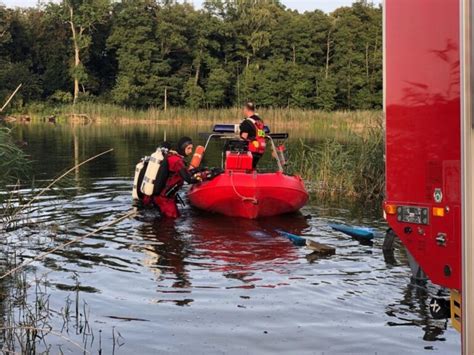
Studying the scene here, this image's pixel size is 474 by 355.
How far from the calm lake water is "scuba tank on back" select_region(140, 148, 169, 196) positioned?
1.86 ft

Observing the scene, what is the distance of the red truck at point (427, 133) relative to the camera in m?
3.93

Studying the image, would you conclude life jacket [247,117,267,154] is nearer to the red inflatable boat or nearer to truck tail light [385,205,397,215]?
the red inflatable boat

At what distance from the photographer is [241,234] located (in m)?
10.6

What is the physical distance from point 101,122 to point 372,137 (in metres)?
39.0

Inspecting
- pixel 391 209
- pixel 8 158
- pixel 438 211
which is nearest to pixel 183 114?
pixel 8 158

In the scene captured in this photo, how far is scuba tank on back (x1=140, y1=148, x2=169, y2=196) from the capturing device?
454 inches

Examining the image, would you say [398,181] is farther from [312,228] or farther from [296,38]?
[296,38]

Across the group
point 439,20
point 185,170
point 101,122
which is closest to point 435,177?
point 439,20

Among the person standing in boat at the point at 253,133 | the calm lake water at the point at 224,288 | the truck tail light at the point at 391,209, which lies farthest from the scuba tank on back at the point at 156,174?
the truck tail light at the point at 391,209

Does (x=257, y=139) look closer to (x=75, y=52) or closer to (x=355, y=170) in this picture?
(x=355, y=170)

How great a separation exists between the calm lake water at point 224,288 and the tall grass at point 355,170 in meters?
1.60

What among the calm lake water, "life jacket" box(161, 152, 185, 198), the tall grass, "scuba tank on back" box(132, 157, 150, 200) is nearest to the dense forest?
the tall grass

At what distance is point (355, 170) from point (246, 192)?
11.9ft

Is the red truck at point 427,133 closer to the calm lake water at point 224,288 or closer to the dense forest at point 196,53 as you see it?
the calm lake water at point 224,288
